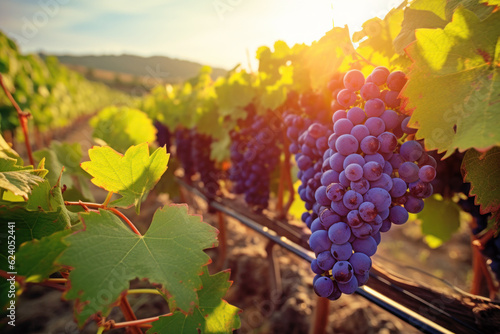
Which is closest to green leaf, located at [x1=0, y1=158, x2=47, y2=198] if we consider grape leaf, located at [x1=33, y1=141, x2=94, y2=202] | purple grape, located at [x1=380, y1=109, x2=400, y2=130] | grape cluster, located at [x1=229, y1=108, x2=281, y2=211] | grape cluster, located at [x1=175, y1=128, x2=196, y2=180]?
grape leaf, located at [x1=33, y1=141, x2=94, y2=202]

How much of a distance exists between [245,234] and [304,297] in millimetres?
1761

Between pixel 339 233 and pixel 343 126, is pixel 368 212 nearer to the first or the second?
pixel 339 233

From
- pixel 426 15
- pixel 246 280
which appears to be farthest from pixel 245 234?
pixel 426 15

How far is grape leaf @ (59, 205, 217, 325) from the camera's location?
1.95 feet

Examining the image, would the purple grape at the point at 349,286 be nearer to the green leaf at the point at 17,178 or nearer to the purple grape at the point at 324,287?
the purple grape at the point at 324,287

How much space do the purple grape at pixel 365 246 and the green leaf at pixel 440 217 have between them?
3.49ft

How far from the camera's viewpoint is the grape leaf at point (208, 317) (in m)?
0.81

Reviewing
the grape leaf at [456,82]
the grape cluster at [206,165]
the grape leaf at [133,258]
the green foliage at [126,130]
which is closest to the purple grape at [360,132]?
the grape leaf at [456,82]

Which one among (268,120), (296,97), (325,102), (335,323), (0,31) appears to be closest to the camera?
(325,102)

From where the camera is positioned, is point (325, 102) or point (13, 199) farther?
point (325, 102)

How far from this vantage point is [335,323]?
2.19 m

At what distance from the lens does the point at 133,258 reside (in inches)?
26.8

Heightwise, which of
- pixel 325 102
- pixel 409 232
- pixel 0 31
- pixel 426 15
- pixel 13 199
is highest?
pixel 0 31

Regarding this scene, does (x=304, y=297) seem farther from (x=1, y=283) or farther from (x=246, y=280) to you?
(x=1, y=283)
